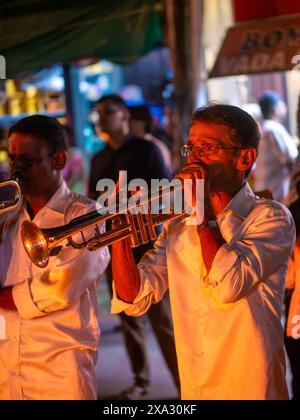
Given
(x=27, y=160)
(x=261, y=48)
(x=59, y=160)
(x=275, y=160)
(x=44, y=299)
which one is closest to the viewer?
(x=44, y=299)

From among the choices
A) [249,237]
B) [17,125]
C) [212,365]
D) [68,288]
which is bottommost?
[212,365]

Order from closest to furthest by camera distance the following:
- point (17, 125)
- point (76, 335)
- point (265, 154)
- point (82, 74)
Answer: point (76, 335) < point (17, 125) < point (265, 154) < point (82, 74)

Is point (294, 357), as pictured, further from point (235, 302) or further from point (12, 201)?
point (12, 201)

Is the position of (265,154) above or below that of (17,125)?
below

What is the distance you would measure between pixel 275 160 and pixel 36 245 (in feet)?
17.7

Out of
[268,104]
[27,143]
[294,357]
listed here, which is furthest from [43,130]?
[268,104]

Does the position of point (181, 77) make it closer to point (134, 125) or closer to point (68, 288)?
point (134, 125)

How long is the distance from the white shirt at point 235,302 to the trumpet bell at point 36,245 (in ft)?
1.43

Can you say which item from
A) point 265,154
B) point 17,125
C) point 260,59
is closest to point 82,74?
point 265,154

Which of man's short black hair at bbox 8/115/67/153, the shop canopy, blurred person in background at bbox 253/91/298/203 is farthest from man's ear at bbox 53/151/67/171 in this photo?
blurred person in background at bbox 253/91/298/203

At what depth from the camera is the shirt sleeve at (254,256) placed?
2963 mm

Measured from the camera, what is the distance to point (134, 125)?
23.3 ft

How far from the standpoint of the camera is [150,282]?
3.36 metres
